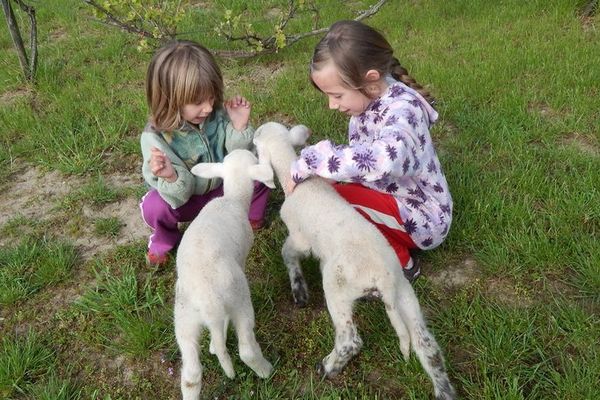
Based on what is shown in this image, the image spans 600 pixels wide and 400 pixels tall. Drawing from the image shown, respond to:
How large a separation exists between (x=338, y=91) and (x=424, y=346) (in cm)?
171

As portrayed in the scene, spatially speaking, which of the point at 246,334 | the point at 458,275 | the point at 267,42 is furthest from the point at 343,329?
the point at 267,42

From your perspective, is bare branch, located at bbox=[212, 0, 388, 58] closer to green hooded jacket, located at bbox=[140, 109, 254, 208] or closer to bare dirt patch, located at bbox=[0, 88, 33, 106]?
bare dirt patch, located at bbox=[0, 88, 33, 106]

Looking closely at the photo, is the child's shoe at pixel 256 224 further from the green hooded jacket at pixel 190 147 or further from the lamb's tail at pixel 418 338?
the lamb's tail at pixel 418 338

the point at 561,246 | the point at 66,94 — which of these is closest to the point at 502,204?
the point at 561,246

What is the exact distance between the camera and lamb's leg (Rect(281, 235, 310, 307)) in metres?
3.62

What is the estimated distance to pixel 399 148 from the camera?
126 inches

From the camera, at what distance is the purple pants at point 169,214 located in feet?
13.5

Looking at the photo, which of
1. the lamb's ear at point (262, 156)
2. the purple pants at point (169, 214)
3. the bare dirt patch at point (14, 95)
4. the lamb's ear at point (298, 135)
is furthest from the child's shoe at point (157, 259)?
the bare dirt patch at point (14, 95)

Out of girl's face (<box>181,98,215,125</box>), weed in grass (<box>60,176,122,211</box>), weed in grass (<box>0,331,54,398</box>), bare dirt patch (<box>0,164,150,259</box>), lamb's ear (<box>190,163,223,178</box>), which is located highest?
girl's face (<box>181,98,215,125</box>)

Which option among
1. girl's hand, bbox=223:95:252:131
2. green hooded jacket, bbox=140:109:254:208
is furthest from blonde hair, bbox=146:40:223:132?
girl's hand, bbox=223:95:252:131

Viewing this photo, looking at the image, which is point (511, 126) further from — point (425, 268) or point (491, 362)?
point (491, 362)

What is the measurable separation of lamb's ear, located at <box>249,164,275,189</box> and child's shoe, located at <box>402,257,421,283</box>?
→ 1.09 m

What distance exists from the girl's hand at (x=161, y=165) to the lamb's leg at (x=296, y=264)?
37.9 inches

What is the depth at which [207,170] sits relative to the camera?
3.91 m
